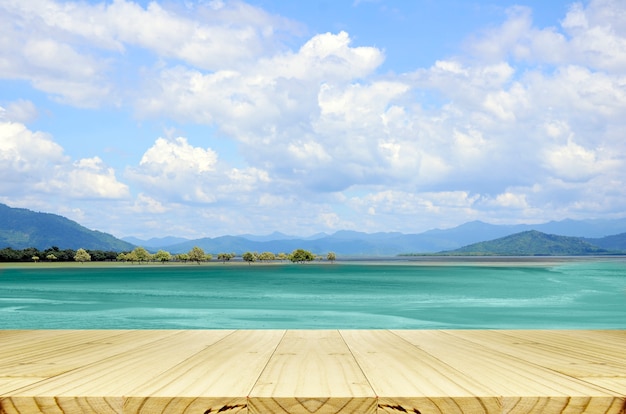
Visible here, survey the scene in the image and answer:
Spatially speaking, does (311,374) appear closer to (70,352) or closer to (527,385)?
(527,385)

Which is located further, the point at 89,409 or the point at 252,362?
the point at 252,362

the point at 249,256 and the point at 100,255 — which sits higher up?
the point at 100,255

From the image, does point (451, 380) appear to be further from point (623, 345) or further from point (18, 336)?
point (18, 336)

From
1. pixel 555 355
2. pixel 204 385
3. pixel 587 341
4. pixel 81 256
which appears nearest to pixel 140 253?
pixel 81 256

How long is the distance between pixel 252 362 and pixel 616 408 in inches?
66.6

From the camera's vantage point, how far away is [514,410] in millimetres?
1984

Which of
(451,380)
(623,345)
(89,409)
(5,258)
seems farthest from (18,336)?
(5,258)

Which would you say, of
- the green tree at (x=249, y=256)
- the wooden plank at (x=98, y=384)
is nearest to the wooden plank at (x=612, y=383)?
the wooden plank at (x=98, y=384)

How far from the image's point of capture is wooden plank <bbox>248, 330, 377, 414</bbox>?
1.96 meters

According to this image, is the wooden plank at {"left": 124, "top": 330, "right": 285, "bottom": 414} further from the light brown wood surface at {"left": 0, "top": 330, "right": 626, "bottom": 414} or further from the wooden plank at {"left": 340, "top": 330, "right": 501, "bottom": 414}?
the wooden plank at {"left": 340, "top": 330, "right": 501, "bottom": 414}

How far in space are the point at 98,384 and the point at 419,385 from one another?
1.34 meters

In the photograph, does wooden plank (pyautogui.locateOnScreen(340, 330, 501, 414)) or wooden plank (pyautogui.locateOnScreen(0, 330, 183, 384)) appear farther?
wooden plank (pyautogui.locateOnScreen(0, 330, 183, 384))

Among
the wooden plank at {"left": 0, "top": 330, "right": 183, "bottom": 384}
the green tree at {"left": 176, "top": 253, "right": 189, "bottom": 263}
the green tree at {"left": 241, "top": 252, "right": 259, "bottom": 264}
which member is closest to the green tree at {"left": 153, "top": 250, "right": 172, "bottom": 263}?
the green tree at {"left": 176, "top": 253, "right": 189, "bottom": 263}

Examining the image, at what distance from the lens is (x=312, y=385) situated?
221 centimetres
